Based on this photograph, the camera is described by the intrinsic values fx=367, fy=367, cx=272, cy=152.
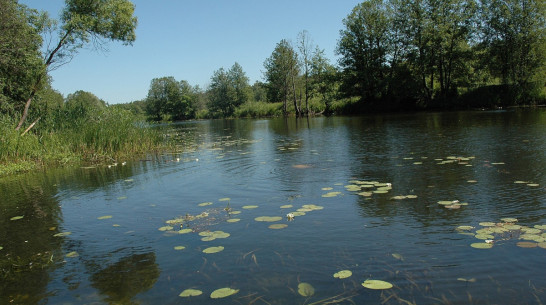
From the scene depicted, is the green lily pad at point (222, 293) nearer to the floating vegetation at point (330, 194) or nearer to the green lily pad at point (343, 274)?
the green lily pad at point (343, 274)

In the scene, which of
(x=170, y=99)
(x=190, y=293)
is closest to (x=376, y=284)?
(x=190, y=293)

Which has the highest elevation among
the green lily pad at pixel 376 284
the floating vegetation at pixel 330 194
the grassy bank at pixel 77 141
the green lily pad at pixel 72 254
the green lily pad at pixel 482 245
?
the grassy bank at pixel 77 141

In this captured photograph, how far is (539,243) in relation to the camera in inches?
169

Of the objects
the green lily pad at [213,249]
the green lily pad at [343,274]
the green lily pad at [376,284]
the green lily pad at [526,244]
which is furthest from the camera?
the green lily pad at [213,249]

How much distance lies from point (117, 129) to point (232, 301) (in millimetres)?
14906

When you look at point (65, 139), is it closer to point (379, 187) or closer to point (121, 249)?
point (121, 249)

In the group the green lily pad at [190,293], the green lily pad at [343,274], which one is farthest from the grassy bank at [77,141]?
the green lily pad at [343,274]

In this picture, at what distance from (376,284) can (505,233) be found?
7.39 ft

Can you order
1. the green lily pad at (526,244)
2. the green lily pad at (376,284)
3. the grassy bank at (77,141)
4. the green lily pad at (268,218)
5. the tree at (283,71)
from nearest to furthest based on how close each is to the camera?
the green lily pad at (376,284) < the green lily pad at (526,244) < the green lily pad at (268,218) < the grassy bank at (77,141) < the tree at (283,71)

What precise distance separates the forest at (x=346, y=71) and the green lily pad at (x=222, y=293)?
12685mm

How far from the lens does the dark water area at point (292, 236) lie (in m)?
3.71

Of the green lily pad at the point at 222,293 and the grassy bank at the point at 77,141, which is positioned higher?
the grassy bank at the point at 77,141

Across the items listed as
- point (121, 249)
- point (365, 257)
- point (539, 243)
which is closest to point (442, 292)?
point (365, 257)

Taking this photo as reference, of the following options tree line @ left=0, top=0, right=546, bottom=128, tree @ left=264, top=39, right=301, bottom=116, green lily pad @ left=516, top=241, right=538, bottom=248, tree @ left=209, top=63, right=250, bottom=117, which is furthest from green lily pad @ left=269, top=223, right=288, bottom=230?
tree @ left=209, top=63, right=250, bottom=117
